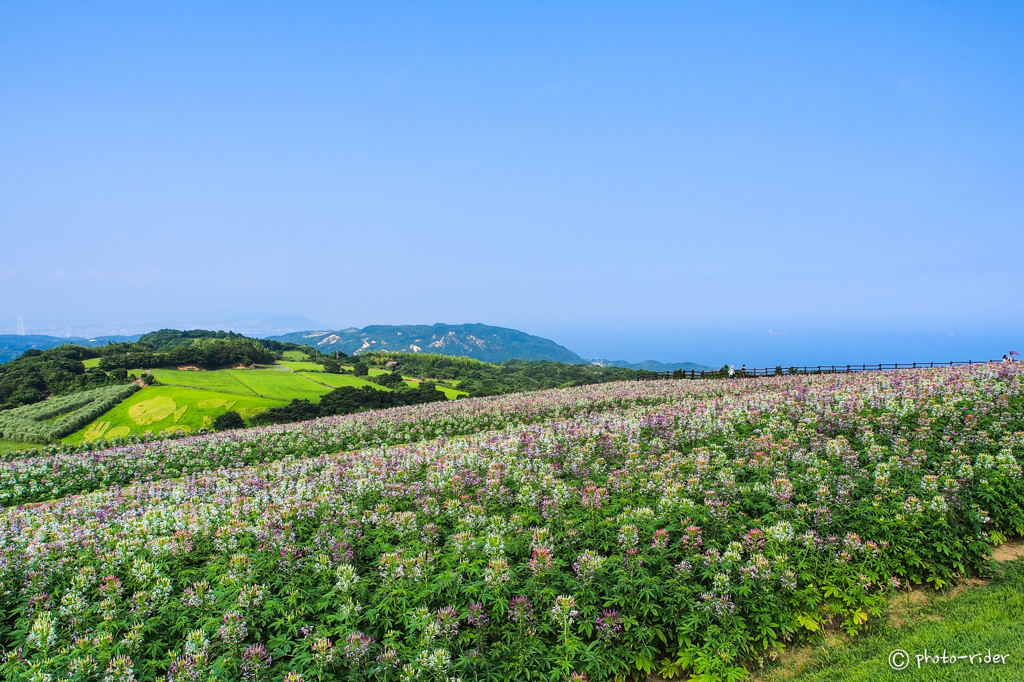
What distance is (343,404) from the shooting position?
34.7m

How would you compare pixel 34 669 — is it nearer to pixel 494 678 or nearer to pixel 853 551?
pixel 494 678

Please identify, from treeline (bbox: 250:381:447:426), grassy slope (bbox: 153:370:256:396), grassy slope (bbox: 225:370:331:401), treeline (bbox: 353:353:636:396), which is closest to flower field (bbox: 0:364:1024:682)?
treeline (bbox: 250:381:447:426)

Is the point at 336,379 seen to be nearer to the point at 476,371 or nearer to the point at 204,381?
the point at 204,381

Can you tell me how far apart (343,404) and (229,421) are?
7.61 m

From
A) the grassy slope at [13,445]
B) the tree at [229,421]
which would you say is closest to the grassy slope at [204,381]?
the tree at [229,421]

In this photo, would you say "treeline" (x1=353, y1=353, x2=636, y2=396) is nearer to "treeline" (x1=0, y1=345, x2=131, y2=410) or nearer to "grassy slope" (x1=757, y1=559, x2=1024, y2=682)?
"treeline" (x1=0, y1=345, x2=131, y2=410)

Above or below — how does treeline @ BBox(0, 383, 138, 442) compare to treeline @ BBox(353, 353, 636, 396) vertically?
below

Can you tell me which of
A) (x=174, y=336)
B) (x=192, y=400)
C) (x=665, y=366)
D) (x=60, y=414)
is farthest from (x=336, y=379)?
(x=174, y=336)

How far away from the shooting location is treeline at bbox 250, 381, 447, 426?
3306cm

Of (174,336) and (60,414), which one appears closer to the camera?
(60,414)

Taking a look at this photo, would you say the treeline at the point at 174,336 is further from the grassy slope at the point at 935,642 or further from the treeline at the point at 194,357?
the grassy slope at the point at 935,642

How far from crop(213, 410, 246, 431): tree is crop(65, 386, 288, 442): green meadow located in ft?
7.94

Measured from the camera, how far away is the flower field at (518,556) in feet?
18.8

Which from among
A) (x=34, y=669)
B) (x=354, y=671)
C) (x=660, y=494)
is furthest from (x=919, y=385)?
(x=34, y=669)
